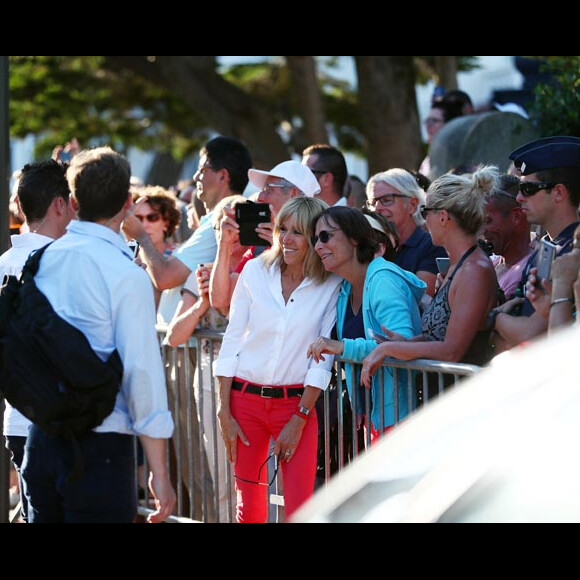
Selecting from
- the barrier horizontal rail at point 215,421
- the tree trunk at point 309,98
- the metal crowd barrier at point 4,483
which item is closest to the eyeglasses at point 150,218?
the barrier horizontal rail at point 215,421

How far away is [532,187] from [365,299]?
3.52ft

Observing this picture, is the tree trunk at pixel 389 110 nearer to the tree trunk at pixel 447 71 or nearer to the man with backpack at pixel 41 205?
the tree trunk at pixel 447 71

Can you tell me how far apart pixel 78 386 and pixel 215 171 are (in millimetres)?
3407

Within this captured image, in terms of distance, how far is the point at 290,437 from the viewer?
20.0 ft

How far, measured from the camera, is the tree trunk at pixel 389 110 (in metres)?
14.7

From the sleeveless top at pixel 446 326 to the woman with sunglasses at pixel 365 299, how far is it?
0.18 metres

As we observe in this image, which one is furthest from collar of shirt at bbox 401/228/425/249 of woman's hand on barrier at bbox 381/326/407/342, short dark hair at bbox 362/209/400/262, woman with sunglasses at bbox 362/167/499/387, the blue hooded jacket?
woman's hand on barrier at bbox 381/326/407/342

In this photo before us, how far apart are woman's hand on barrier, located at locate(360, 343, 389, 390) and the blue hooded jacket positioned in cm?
10

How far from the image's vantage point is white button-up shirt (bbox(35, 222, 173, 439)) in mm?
4453

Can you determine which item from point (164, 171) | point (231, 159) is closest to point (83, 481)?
point (231, 159)

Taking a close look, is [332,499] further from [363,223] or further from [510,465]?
[363,223]

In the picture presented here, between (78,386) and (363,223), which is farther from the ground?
(363,223)
